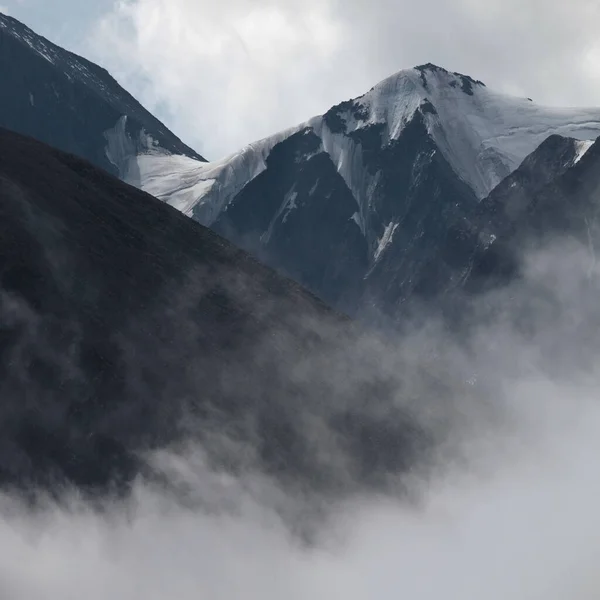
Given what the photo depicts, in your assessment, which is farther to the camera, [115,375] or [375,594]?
[375,594]

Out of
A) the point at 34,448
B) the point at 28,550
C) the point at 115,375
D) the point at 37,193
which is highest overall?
the point at 37,193

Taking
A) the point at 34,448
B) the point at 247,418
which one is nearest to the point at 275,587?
the point at 247,418

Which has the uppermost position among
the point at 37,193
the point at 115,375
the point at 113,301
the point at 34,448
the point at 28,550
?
the point at 37,193

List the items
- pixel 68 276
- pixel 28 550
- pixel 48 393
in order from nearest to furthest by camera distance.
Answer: pixel 28 550, pixel 48 393, pixel 68 276

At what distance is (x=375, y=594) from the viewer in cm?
19338

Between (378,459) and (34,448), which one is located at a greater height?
(378,459)

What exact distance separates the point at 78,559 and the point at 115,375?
2548 centimetres

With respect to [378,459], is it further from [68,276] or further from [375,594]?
[68,276]

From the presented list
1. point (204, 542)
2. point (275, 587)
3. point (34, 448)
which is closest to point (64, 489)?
point (34, 448)

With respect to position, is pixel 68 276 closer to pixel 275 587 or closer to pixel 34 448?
pixel 34 448

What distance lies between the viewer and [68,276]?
613ft

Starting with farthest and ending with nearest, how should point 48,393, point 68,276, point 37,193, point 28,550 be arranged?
point 37,193, point 68,276, point 48,393, point 28,550

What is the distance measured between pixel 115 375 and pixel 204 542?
73.9 ft

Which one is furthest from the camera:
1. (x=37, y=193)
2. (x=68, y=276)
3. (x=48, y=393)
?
(x=37, y=193)
